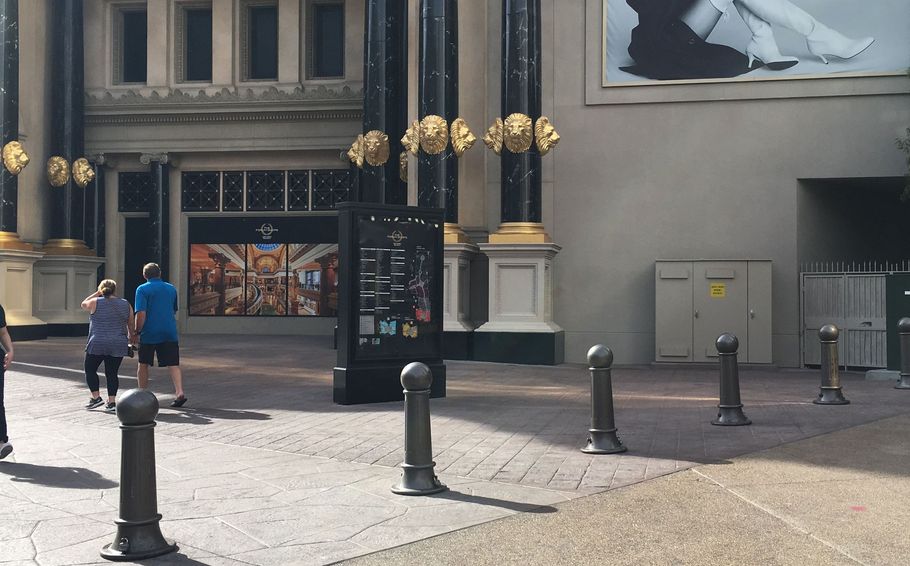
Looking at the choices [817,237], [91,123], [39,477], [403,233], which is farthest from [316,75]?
[39,477]

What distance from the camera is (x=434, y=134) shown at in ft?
61.3

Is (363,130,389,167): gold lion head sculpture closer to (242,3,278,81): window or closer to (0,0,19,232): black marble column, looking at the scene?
(242,3,278,81): window

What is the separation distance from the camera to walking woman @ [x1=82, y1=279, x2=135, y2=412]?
11.3 meters

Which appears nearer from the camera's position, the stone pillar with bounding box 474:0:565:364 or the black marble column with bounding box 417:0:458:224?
the stone pillar with bounding box 474:0:565:364

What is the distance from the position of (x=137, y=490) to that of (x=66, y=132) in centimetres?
2348

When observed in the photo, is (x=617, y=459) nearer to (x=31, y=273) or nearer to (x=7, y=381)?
(x=7, y=381)

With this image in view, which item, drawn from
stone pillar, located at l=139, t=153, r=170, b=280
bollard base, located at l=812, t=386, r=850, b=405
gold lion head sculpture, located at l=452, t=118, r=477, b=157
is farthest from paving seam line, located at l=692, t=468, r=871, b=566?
stone pillar, located at l=139, t=153, r=170, b=280

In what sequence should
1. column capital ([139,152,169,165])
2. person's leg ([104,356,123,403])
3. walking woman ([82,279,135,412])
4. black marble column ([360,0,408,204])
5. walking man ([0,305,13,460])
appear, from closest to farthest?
1. walking man ([0,305,13,460])
2. person's leg ([104,356,123,403])
3. walking woman ([82,279,135,412])
4. black marble column ([360,0,408,204])
5. column capital ([139,152,169,165])

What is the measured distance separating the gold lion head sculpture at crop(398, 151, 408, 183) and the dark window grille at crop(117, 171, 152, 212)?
10.5 meters

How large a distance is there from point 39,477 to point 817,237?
16.6 metres

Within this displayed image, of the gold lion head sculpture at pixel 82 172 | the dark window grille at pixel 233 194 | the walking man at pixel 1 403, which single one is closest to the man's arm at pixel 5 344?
the walking man at pixel 1 403

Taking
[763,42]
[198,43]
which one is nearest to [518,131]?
[763,42]

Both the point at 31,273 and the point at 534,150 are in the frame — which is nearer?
the point at 534,150

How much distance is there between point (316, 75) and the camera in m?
27.5
